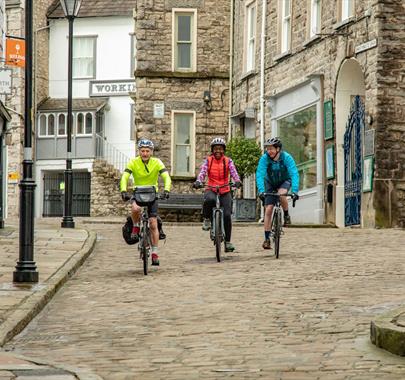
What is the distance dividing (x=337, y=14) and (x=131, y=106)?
92.0ft

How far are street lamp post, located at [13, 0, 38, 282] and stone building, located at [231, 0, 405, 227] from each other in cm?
1215

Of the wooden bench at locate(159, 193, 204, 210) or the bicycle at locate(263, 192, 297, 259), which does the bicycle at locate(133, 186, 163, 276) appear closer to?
the bicycle at locate(263, 192, 297, 259)

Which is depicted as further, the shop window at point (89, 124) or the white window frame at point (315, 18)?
the shop window at point (89, 124)

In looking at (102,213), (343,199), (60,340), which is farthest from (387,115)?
(102,213)

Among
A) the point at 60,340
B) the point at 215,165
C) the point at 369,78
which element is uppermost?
the point at 369,78

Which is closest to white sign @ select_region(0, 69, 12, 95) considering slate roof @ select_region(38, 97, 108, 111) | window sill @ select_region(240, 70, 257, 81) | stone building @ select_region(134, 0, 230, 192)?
window sill @ select_region(240, 70, 257, 81)

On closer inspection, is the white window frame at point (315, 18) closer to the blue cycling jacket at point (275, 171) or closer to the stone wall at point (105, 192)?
the blue cycling jacket at point (275, 171)

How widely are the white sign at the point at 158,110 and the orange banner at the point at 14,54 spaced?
5.71 m

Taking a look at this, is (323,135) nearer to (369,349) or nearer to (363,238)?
(363,238)

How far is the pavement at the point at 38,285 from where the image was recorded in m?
8.47

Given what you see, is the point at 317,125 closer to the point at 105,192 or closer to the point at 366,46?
the point at 366,46

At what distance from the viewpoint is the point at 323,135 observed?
95.4ft

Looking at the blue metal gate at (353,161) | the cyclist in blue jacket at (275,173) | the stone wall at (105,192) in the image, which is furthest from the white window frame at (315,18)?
the stone wall at (105,192)

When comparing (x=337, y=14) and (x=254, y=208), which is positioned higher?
(x=337, y=14)
